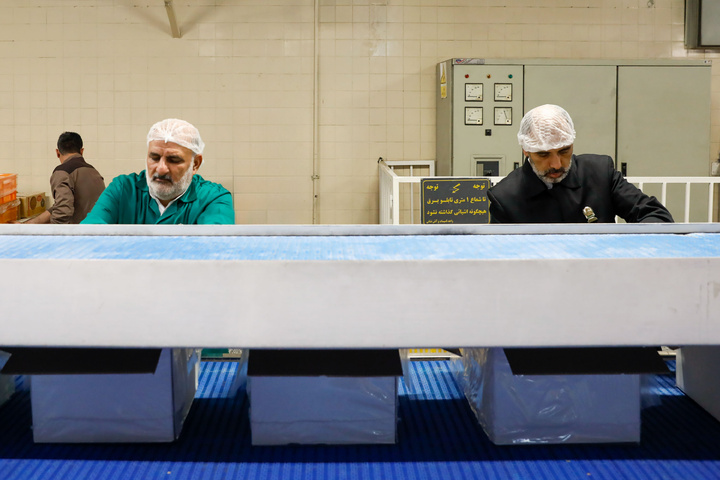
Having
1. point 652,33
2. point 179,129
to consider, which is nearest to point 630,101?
point 652,33

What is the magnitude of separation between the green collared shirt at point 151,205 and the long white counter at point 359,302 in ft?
3.69

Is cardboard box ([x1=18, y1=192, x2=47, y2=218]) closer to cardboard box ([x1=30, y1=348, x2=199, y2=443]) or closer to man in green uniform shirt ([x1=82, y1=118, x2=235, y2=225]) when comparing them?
man in green uniform shirt ([x1=82, y1=118, x2=235, y2=225])

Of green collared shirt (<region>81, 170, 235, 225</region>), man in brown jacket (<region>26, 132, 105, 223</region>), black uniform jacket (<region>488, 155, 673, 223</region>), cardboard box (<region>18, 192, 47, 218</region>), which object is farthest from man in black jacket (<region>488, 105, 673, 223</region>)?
cardboard box (<region>18, 192, 47, 218</region>)

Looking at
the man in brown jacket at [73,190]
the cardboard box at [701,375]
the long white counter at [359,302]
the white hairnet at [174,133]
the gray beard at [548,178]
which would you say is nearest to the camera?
the long white counter at [359,302]

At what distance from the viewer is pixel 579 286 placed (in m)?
0.89

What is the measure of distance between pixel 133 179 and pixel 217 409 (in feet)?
3.77

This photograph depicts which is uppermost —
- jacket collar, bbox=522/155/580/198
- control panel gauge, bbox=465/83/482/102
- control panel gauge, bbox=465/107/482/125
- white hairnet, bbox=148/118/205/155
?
control panel gauge, bbox=465/83/482/102

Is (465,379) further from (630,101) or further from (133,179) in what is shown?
(630,101)

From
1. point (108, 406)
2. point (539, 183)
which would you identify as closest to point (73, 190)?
point (539, 183)

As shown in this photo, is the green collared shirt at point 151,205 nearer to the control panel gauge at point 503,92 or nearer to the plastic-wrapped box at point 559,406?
the plastic-wrapped box at point 559,406

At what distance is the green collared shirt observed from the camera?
2.04 meters

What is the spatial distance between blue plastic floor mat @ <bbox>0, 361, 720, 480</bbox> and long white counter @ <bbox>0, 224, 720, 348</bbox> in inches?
10.0

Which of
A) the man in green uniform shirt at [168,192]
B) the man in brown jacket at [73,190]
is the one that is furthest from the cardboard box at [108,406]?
the man in brown jacket at [73,190]

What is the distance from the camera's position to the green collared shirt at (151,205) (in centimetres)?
204
